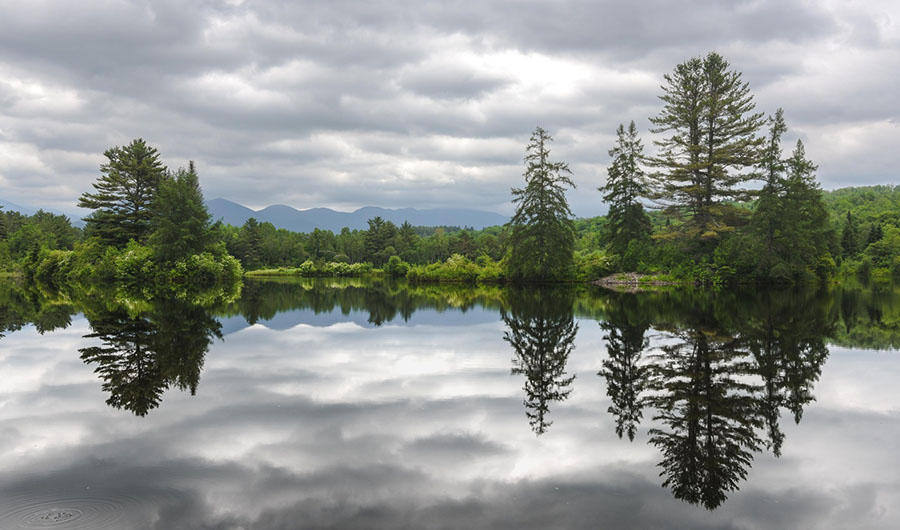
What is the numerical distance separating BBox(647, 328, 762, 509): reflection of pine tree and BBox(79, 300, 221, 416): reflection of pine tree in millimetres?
6816

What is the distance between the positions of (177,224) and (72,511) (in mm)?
39361

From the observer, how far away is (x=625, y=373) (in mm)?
9172

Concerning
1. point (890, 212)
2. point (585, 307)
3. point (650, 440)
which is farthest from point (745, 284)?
point (890, 212)

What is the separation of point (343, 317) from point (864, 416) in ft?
50.2

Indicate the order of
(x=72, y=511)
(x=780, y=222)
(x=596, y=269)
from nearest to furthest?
(x=72, y=511), (x=780, y=222), (x=596, y=269)

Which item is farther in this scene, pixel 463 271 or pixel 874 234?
pixel 874 234

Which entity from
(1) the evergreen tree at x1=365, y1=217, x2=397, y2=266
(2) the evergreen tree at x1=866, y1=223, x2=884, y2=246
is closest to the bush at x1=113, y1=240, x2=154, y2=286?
(1) the evergreen tree at x1=365, y1=217, x2=397, y2=266

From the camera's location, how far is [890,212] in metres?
73.7

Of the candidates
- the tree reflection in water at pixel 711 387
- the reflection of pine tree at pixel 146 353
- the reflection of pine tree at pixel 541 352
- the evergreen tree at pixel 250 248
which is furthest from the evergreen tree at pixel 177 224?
the evergreen tree at pixel 250 248

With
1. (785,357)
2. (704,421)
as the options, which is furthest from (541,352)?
(704,421)

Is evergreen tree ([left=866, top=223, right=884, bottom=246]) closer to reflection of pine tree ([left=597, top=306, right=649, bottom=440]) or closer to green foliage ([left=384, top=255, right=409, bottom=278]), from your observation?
green foliage ([left=384, top=255, right=409, bottom=278])

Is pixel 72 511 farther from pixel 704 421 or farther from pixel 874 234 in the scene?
pixel 874 234

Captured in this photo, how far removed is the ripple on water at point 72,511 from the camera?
13.7ft

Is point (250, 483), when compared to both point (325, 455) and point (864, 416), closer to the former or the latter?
point (325, 455)
